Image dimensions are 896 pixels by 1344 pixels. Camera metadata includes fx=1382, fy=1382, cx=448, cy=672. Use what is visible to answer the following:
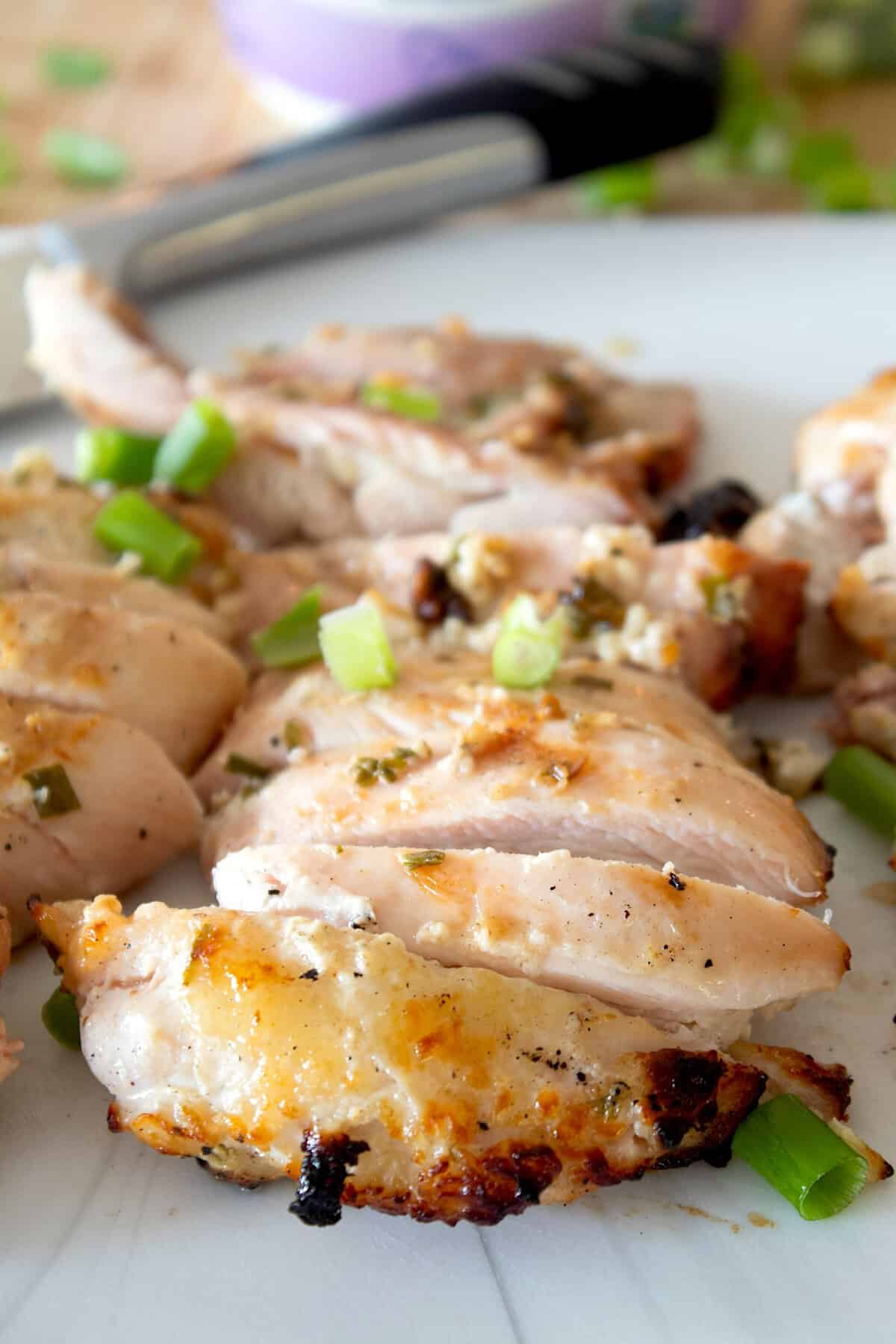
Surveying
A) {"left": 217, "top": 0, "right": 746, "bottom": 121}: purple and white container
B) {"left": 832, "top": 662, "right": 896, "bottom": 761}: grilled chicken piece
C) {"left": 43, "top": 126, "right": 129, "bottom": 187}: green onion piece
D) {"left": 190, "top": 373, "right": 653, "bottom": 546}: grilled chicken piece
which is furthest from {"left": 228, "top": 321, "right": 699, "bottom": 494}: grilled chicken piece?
{"left": 43, "top": 126, "right": 129, "bottom": 187}: green onion piece

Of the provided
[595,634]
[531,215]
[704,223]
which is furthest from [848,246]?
[595,634]

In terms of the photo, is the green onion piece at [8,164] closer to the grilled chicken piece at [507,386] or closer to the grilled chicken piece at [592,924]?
the grilled chicken piece at [507,386]

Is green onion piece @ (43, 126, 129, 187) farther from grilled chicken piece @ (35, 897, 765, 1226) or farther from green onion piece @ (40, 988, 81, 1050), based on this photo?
grilled chicken piece @ (35, 897, 765, 1226)

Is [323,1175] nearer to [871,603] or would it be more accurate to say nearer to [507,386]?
[871,603]

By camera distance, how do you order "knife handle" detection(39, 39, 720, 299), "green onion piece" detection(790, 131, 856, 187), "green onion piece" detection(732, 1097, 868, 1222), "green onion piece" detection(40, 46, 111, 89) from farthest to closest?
"green onion piece" detection(40, 46, 111, 89) → "green onion piece" detection(790, 131, 856, 187) → "knife handle" detection(39, 39, 720, 299) → "green onion piece" detection(732, 1097, 868, 1222)

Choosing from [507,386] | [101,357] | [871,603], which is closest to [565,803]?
[871,603]

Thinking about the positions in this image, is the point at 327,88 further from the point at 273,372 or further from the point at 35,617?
the point at 35,617
